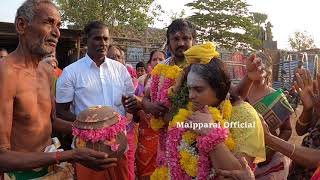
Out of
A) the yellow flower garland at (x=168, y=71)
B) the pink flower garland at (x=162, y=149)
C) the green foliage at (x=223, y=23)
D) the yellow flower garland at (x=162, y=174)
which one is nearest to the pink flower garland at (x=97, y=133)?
the yellow flower garland at (x=162, y=174)

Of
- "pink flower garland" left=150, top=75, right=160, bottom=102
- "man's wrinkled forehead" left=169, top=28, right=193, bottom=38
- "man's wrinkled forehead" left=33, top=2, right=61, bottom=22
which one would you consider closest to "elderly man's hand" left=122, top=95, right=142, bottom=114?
"pink flower garland" left=150, top=75, right=160, bottom=102


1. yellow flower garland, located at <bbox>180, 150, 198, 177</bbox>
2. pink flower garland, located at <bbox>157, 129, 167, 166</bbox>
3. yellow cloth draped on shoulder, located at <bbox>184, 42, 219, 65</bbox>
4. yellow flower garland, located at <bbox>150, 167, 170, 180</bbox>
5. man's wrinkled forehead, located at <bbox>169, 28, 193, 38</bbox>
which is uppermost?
man's wrinkled forehead, located at <bbox>169, 28, 193, 38</bbox>

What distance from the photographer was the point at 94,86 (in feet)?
13.5

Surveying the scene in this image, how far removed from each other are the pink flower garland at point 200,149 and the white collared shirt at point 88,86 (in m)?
1.43

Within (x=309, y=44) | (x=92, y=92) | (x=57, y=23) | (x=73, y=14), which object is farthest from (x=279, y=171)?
(x=309, y=44)

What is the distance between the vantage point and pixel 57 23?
109 inches

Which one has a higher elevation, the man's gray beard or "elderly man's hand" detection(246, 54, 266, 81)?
the man's gray beard

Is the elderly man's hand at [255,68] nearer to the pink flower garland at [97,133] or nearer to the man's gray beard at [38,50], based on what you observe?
the pink flower garland at [97,133]

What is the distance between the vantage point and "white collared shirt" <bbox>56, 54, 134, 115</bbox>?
4.08 metres

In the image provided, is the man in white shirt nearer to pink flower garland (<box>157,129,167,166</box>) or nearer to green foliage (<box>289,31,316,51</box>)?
pink flower garland (<box>157,129,167,166</box>)

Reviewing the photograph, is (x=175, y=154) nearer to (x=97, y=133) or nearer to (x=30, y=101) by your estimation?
(x=97, y=133)

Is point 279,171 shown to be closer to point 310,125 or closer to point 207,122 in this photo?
point 310,125

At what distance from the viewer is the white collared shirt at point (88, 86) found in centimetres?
408

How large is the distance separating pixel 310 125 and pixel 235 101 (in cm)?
103
